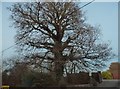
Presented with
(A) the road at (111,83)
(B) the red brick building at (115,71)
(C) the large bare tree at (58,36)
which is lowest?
(A) the road at (111,83)

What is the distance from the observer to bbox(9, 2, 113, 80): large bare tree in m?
3.18

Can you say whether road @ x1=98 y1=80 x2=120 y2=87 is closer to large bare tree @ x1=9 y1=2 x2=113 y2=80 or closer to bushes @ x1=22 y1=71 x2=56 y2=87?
large bare tree @ x1=9 y1=2 x2=113 y2=80

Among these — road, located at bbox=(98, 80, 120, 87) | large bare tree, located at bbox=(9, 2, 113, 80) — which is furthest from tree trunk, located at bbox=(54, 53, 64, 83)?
road, located at bbox=(98, 80, 120, 87)

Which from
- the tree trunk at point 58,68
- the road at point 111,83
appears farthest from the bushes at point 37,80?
the road at point 111,83

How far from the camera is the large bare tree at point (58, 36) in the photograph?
10.4 ft

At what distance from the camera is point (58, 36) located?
3.21 metres

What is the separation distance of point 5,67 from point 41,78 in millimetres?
416

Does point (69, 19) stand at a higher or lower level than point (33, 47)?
higher

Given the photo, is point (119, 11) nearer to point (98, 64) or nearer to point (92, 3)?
point (92, 3)

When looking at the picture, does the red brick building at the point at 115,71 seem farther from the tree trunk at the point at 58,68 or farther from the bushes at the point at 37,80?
the bushes at the point at 37,80

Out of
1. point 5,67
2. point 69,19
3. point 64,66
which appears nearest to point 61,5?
point 69,19

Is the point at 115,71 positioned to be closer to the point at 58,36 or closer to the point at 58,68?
the point at 58,68

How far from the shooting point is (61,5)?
320 centimetres

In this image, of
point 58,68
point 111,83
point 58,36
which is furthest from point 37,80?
point 111,83
